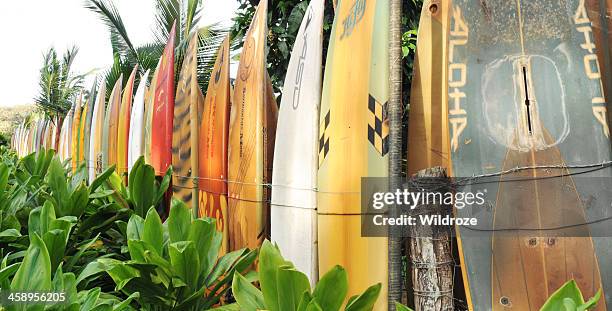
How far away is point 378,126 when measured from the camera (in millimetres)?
2127

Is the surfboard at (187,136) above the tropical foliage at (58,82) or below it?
below

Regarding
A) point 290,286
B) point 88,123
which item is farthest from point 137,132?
point 290,286

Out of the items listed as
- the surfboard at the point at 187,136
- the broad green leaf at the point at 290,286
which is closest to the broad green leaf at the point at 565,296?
the broad green leaf at the point at 290,286

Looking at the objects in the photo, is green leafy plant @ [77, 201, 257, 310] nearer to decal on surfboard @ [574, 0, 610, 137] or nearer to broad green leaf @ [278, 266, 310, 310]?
broad green leaf @ [278, 266, 310, 310]

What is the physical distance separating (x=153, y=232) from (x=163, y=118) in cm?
212

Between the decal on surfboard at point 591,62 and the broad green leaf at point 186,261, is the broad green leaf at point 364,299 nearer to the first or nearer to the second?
the broad green leaf at point 186,261

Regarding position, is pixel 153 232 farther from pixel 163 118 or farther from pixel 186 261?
pixel 163 118

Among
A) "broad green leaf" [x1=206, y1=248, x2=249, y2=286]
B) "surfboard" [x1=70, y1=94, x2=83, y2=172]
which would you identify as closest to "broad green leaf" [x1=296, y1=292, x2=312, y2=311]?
"broad green leaf" [x1=206, y1=248, x2=249, y2=286]

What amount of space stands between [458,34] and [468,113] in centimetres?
33

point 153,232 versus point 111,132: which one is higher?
point 111,132

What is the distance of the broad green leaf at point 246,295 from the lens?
5.03 ft

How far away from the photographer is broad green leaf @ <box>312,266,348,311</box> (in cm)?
142

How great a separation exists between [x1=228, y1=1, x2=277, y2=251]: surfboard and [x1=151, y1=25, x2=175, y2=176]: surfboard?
100cm

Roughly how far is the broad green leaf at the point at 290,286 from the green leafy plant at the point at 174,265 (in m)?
0.44
